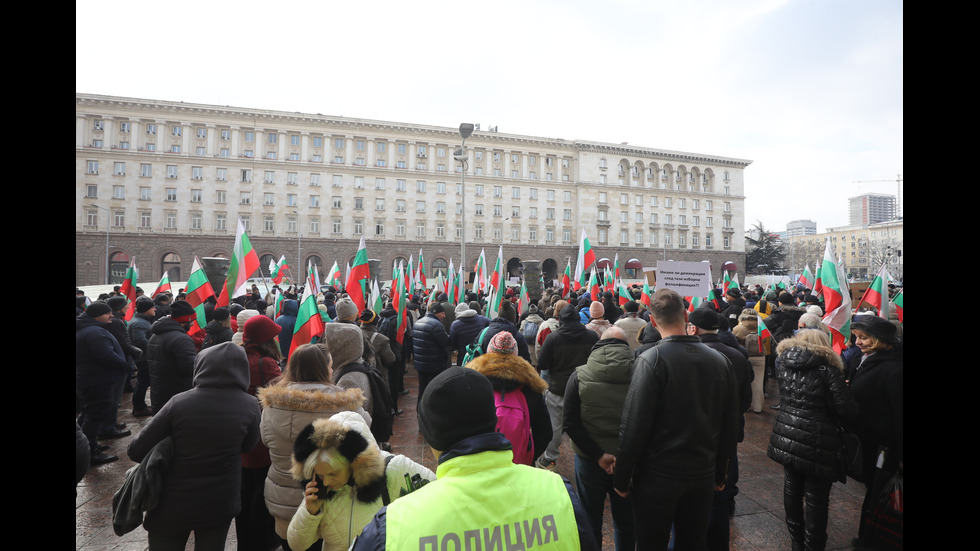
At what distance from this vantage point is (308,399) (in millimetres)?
2678

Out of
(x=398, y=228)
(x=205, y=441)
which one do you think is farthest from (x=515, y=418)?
(x=398, y=228)

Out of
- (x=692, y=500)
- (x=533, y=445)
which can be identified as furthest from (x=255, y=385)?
(x=692, y=500)

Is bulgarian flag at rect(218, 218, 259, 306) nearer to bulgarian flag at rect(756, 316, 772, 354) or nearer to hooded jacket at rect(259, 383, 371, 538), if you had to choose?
hooded jacket at rect(259, 383, 371, 538)

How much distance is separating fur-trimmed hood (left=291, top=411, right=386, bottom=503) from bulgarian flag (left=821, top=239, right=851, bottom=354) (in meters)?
5.54

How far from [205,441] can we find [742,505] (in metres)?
4.41

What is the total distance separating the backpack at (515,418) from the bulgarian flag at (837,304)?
4.32 metres

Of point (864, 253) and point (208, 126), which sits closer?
point (208, 126)

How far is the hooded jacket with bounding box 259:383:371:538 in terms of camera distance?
2.69 m

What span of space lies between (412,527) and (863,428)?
342 centimetres

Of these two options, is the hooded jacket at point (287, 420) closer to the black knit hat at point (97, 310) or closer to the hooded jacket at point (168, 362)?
the hooded jacket at point (168, 362)

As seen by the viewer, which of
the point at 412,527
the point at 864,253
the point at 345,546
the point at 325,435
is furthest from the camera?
the point at 864,253

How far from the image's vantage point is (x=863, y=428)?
323 centimetres

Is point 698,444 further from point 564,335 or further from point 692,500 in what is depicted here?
point 564,335

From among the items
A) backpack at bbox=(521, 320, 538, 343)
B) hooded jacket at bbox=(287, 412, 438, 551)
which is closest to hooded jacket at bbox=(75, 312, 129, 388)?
hooded jacket at bbox=(287, 412, 438, 551)
